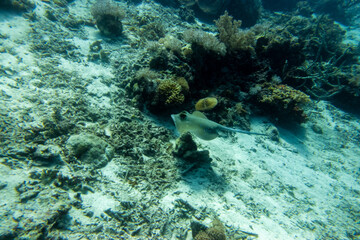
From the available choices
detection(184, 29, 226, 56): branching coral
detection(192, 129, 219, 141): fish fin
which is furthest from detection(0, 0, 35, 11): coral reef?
detection(192, 129, 219, 141): fish fin

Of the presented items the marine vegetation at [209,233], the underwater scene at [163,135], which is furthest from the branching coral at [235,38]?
the marine vegetation at [209,233]

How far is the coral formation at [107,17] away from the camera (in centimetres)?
721

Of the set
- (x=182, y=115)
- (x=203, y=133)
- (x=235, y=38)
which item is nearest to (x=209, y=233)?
(x=203, y=133)

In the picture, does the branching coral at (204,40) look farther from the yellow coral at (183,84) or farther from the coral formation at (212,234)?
the coral formation at (212,234)

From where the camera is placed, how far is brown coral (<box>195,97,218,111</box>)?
16.3ft

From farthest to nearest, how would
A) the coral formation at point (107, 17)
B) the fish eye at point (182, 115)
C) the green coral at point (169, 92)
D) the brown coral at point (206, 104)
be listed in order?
the coral formation at point (107, 17), the brown coral at point (206, 104), the green coral at point (169, 92), the fish eye at point (182, 115)

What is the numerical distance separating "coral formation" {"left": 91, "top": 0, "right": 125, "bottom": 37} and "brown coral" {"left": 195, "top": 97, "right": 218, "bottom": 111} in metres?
5.52

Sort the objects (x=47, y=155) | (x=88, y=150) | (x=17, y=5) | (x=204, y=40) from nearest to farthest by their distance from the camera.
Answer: (x=47, y=155) < (x=88, y=150) < (x=204, y=40) < (x=17, y=5)

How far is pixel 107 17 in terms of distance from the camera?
732 centimetres

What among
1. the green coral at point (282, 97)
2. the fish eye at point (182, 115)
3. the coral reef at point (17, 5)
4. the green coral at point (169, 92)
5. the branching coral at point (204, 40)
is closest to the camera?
the fish eye at point (182, 115)

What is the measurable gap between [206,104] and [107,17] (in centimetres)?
608

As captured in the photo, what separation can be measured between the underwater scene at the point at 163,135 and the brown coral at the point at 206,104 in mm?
48

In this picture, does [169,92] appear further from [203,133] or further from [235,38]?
[235,38]

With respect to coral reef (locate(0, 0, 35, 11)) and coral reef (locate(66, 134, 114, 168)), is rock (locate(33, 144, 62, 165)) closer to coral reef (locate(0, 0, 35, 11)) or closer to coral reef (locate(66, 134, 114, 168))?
coral reef (locate(66, 134, 114, 168))
